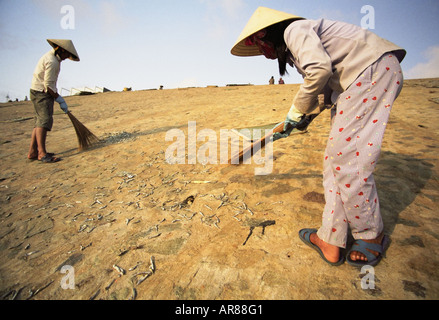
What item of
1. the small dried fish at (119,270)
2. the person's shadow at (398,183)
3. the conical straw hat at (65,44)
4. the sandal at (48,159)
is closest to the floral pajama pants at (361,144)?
the person's shadow at (398,183)

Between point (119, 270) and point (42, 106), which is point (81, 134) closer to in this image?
point (42, 106)

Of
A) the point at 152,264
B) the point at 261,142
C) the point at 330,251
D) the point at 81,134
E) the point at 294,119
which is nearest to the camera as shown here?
the point at 330,251

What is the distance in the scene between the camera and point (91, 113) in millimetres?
7883

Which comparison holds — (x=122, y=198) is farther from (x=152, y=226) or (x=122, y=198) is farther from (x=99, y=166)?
(x=99, y=166)

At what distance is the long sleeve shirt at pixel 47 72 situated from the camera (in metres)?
3.31

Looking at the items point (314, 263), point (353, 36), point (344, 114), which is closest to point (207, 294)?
point (314, 263)

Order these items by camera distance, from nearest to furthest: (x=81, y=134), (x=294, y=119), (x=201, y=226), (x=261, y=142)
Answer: (x=294, y=119)
(x=201, y=226)
(x=261, y=142)
(x=81, y=134)

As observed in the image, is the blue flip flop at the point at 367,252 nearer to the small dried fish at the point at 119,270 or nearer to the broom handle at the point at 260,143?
the broom handle at the point at 260,143

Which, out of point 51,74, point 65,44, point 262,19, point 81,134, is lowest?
point 81,134

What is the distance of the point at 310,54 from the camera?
1167 mm

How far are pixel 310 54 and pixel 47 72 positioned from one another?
12.8 feet

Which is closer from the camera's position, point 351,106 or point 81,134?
point 351,106

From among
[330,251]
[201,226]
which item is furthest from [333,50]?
[201,226]

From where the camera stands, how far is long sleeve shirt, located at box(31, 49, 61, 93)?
331 centimetres
